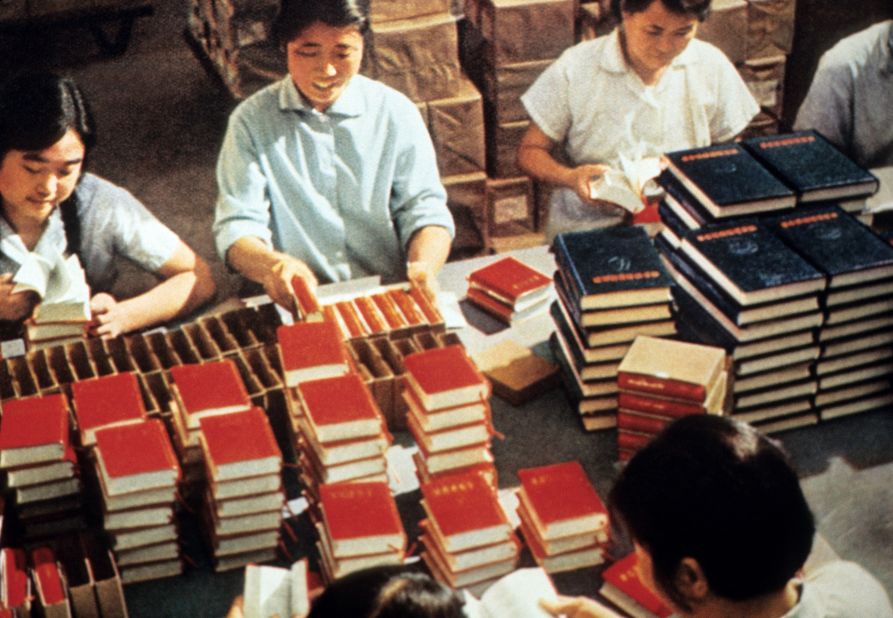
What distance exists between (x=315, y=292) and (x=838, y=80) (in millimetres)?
2238

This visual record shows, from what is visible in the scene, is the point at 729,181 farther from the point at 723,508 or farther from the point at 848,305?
the point at 723,508

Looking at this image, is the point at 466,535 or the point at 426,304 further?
the point at 426,304

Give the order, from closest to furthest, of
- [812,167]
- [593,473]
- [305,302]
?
[593,473] < [305,302] < [812,167]

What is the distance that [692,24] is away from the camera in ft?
11.5

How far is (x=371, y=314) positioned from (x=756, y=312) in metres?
0.90

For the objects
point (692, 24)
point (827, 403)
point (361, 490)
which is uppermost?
point (692, 24)

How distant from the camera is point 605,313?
2465 mm

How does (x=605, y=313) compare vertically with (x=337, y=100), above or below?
below

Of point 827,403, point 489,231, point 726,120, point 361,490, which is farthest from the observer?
point 489,231

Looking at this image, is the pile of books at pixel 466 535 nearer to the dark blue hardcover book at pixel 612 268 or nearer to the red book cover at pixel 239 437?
the red book cover at pixel 239 437

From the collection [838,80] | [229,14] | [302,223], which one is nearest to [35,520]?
[302,223]

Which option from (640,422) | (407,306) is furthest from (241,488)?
(640,422)

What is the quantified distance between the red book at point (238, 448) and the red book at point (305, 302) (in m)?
0.48

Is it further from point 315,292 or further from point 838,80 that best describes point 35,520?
point 838,80
